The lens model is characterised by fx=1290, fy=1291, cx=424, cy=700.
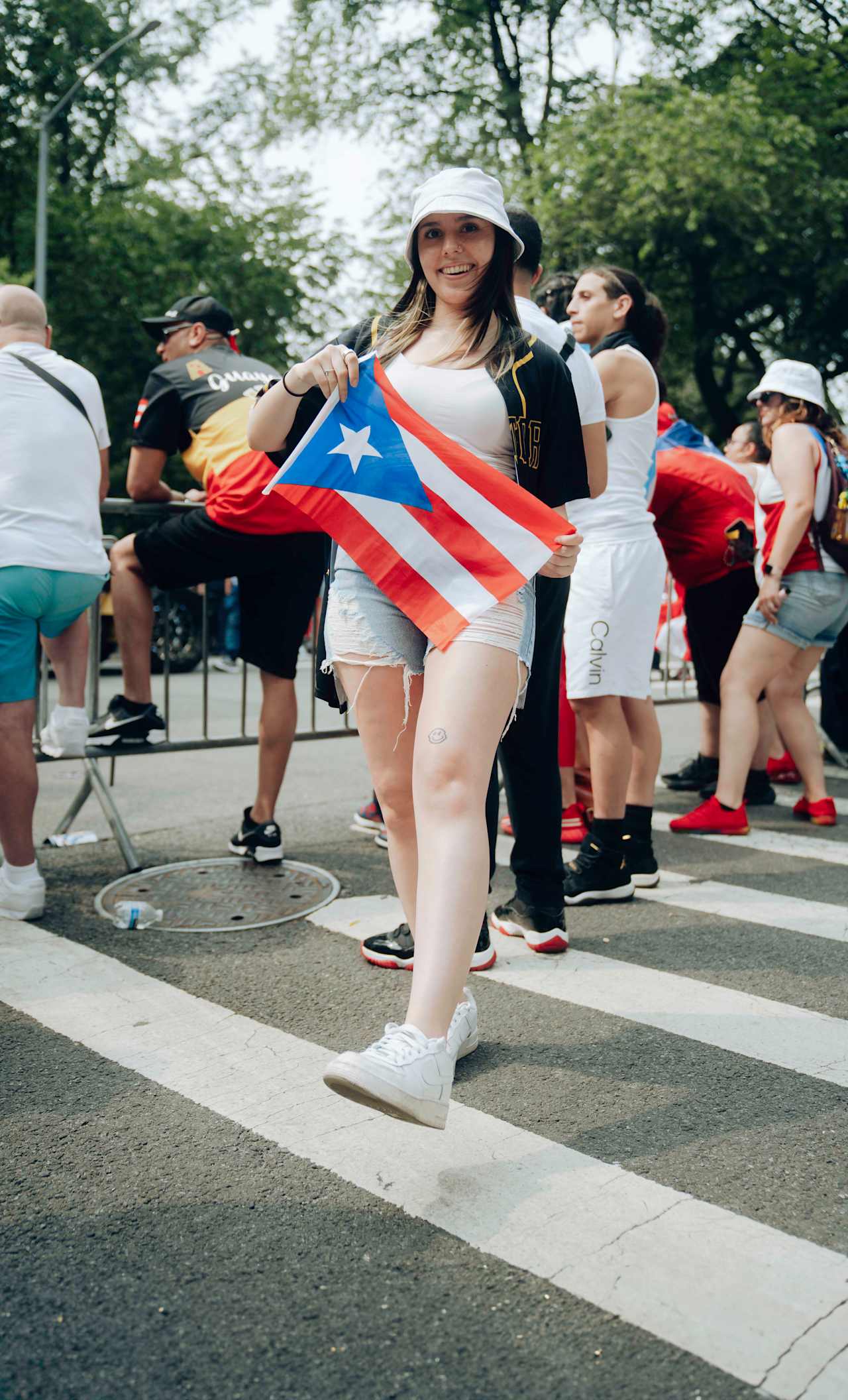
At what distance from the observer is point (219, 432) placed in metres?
5.01

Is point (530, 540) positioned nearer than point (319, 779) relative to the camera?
Yes

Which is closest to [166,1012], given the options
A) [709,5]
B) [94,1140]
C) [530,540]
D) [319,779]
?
[94,1140]

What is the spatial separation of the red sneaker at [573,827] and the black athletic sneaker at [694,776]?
1504 millimetres

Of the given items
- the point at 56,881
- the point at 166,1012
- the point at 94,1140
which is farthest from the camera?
the point at 56,881

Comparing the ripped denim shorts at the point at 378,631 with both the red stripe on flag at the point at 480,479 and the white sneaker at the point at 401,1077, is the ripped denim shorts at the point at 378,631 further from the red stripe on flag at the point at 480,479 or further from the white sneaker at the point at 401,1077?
the white sneaker at the point at 401,1077

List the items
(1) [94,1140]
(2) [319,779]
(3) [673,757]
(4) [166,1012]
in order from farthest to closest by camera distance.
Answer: (3) [673,757] < (2) [319,779] < (4) [166,1012] < (1) [94,1140]

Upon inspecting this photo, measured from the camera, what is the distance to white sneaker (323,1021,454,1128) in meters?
2.41

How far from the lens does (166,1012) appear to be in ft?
11.6

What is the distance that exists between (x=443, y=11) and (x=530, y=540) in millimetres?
26968

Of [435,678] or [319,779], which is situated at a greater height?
[435,678]

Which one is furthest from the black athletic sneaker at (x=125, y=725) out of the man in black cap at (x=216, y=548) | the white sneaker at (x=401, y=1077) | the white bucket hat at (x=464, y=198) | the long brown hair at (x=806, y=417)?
the long brown hair at (x=806, y=417)

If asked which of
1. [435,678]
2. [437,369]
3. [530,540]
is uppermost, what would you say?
[437,369]

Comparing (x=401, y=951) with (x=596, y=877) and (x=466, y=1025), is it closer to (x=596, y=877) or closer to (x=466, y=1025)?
(x=466, y=1025)

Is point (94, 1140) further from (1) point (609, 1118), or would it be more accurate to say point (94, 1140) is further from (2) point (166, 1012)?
(1) point (609, 1118)
